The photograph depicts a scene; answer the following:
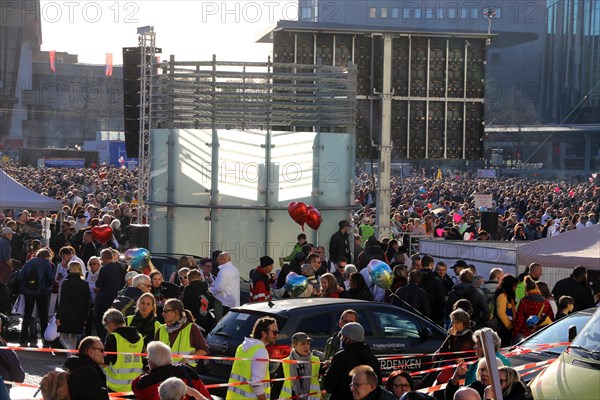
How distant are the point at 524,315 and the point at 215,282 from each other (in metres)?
4.13

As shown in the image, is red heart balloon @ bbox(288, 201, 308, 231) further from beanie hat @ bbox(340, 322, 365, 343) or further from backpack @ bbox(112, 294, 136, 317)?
beanie hat @ bbox(340, 322, 365, 343)

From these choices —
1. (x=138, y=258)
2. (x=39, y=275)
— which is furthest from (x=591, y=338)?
(x=39, y=275)

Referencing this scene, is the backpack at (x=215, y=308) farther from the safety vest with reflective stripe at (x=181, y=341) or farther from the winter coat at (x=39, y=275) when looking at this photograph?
the winter coat at (x=39, y=275)

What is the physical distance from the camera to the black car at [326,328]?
11.6 metres

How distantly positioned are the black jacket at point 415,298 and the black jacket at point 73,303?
3955 mm

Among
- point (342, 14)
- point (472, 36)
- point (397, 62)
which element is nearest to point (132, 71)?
point (397, 62)

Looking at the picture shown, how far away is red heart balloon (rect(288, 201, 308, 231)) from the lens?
1978 cm

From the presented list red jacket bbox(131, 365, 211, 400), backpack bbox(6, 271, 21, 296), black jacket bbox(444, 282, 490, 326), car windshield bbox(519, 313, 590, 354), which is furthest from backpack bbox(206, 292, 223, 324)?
red jacket bbox(131, 365, 211, 400)

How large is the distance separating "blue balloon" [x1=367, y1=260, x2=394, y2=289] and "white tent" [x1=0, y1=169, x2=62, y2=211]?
1000 cm

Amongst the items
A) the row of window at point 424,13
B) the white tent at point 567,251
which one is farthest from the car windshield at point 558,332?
the row of window at point 424,13

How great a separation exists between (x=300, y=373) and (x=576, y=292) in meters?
6.02

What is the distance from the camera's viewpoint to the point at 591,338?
8422 millimetres

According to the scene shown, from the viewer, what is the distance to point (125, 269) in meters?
16.0

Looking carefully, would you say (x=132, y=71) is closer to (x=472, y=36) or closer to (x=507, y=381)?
(x=472, y=36)
